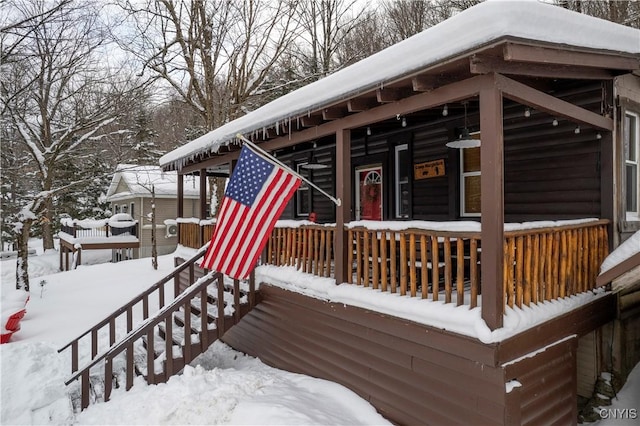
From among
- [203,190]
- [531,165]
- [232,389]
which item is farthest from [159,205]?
[531,165]

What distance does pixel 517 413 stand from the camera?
132 inches

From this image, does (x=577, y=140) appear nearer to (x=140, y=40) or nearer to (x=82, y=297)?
(x=82, y=297)

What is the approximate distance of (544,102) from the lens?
3799mm

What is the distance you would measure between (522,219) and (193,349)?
5180 millimetres

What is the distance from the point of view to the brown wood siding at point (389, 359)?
3.45 m

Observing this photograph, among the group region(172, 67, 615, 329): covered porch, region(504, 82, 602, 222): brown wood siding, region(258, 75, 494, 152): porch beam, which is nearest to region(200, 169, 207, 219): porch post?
region(172, 67, 615, 329): covered porch

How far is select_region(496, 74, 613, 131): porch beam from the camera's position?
11.1ft

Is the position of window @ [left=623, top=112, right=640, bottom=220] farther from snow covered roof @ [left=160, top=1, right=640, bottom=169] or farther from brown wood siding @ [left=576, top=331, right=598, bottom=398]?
brown wood siding @ [left=576, top=331, right=598, bottom=398]

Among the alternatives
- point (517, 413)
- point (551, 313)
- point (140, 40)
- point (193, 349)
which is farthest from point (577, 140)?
point (140, 40)

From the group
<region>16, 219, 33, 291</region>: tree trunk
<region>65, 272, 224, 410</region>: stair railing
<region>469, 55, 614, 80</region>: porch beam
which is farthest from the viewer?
<region>16, 219, 33, 291</region>: tree trunk

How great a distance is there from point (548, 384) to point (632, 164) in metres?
3.53

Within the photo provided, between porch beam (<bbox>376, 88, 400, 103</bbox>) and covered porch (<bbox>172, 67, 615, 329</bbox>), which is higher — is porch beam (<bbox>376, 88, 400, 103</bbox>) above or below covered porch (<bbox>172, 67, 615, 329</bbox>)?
above

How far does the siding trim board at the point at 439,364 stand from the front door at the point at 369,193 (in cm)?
350

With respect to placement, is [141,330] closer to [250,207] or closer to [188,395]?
[188,395]
